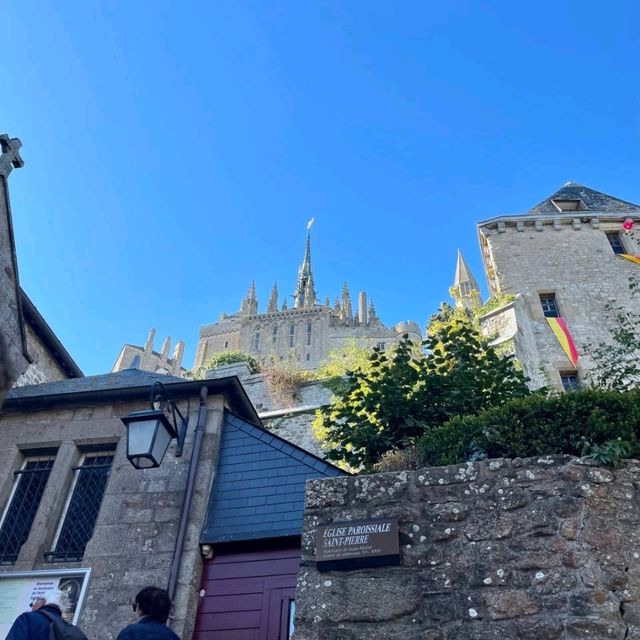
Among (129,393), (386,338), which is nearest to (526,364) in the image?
(129,393)

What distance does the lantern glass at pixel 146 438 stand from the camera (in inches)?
247

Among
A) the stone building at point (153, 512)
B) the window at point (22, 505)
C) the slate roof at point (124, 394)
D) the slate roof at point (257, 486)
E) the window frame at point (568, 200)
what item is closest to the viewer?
the stone building at point (153, 512)

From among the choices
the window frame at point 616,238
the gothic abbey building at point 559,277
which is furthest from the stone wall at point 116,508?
the window frame at point 616,238

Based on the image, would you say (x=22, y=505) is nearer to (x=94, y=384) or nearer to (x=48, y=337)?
(x=94, y=384)

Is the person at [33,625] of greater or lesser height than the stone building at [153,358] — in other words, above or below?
below

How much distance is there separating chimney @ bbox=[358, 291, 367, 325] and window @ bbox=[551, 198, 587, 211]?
47.8 m

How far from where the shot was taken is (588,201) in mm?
23891

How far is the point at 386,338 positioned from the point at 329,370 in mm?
39856

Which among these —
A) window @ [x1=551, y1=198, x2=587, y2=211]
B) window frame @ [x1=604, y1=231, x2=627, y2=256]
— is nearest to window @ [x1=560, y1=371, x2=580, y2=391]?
window frame @ [x1=604, y1=231, x2=627, y2=256]

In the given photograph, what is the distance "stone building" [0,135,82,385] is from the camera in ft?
35.3

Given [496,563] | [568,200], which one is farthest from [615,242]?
[496,563]

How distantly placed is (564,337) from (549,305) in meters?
1.70

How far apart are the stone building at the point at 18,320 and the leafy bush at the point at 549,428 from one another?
300 inches

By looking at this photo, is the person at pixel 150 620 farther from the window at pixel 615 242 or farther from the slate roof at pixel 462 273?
the slate roof at pixel 462 273
